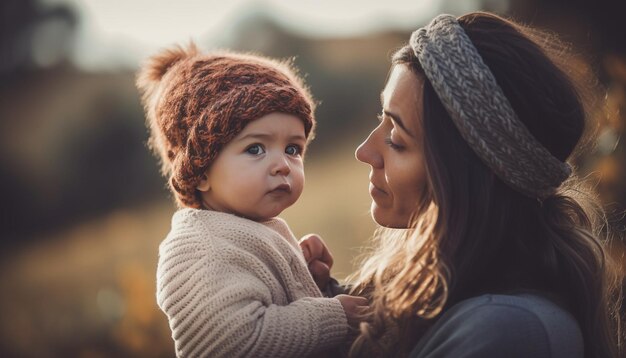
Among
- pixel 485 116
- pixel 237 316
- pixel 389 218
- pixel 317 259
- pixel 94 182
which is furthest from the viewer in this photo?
pixel 94 182

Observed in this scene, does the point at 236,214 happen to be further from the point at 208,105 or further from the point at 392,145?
the point at 392,145

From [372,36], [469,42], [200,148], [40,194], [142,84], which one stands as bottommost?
[40,194]

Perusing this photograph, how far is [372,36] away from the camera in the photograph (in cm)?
941

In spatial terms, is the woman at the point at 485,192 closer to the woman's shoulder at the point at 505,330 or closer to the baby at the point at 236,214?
the woman's shoulder at the point at 505,330

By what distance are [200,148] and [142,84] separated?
57cm

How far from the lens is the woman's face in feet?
6.30

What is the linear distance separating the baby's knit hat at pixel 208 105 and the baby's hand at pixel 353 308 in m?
0.66

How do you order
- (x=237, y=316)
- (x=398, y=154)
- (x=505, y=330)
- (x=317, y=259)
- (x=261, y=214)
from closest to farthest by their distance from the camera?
(x=505, y=330) < (x=237, y=316) < (x=398, y=154) < (x=261, y=214) < (x=317, y=259)

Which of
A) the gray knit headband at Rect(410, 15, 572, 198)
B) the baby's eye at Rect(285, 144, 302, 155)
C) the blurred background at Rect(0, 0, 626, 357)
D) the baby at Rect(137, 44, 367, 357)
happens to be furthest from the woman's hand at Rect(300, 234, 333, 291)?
the blurred background at Rect(0, 0, 626, 357)

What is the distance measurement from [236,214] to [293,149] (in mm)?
321

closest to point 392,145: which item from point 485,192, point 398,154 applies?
point 398,154

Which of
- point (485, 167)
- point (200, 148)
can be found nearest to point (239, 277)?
point (200, 148)

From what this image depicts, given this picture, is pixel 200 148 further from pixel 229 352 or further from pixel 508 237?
pixel 508 237

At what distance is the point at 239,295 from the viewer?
1881mm
